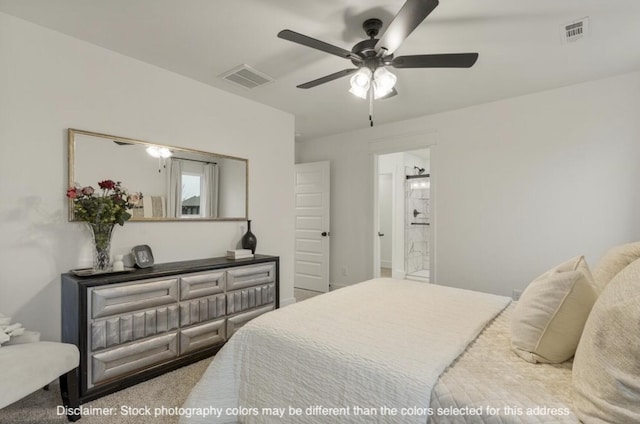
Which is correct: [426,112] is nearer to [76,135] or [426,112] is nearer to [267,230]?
[267,230]

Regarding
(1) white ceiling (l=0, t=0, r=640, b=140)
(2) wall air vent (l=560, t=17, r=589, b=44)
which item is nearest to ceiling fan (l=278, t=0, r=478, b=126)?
(1) white ceiling (l=0, t=0, r=640, b=140)

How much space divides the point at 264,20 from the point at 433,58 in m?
1.16

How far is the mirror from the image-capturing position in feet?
7.82

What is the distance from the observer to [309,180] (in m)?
5.18

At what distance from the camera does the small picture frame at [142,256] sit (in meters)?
2.52

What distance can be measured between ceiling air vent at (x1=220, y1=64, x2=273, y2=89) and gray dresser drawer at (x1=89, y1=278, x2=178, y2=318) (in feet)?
6.25

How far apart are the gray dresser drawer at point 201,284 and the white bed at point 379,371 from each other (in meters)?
1.04

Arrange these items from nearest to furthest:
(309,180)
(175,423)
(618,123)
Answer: (175,423)
(618,123)
(309,180)

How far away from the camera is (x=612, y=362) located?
0.90 metres

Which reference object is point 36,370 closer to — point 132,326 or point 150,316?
point 132,326

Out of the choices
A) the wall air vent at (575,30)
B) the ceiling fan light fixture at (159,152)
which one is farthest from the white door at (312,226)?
the wall air vent at (575,30)

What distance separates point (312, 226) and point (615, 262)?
3966 millimetres

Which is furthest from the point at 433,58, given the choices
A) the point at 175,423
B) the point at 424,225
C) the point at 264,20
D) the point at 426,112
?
the point at 424,225

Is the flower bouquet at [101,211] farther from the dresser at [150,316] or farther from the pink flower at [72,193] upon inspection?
the dresser at [150,316]
